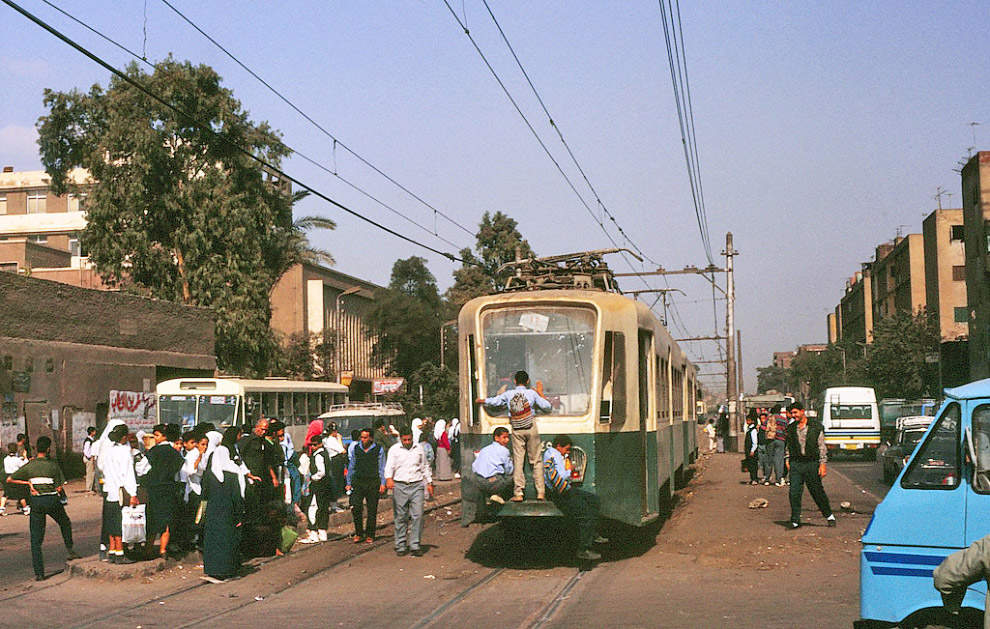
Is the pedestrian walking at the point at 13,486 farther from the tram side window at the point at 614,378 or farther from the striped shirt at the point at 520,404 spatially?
the tram side window at the point at 614,378

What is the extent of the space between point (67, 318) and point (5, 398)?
364 centimetres

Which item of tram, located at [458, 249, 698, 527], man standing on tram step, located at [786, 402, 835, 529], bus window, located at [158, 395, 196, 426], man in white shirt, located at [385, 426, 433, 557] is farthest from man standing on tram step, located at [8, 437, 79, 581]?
bus window, located at [158, 395, 196, 426]

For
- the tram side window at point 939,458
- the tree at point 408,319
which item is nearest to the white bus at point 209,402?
the tram side window at point 939,458

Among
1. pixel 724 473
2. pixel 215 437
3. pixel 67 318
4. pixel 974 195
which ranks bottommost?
pixel 724 473

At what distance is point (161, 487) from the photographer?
13625 millimetres

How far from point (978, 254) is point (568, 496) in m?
49.9

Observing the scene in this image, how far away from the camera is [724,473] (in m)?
31.1

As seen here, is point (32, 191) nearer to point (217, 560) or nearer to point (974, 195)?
point (974, 195)

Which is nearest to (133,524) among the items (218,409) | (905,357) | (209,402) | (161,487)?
(161,487)

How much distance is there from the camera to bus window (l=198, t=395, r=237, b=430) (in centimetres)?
2917

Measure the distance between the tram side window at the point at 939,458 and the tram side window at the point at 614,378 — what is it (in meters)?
6.58

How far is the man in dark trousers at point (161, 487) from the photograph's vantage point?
13562 mm

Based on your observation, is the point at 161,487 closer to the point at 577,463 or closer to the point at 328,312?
the point at 577,463

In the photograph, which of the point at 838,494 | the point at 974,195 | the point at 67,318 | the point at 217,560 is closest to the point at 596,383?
the point at 217,560
